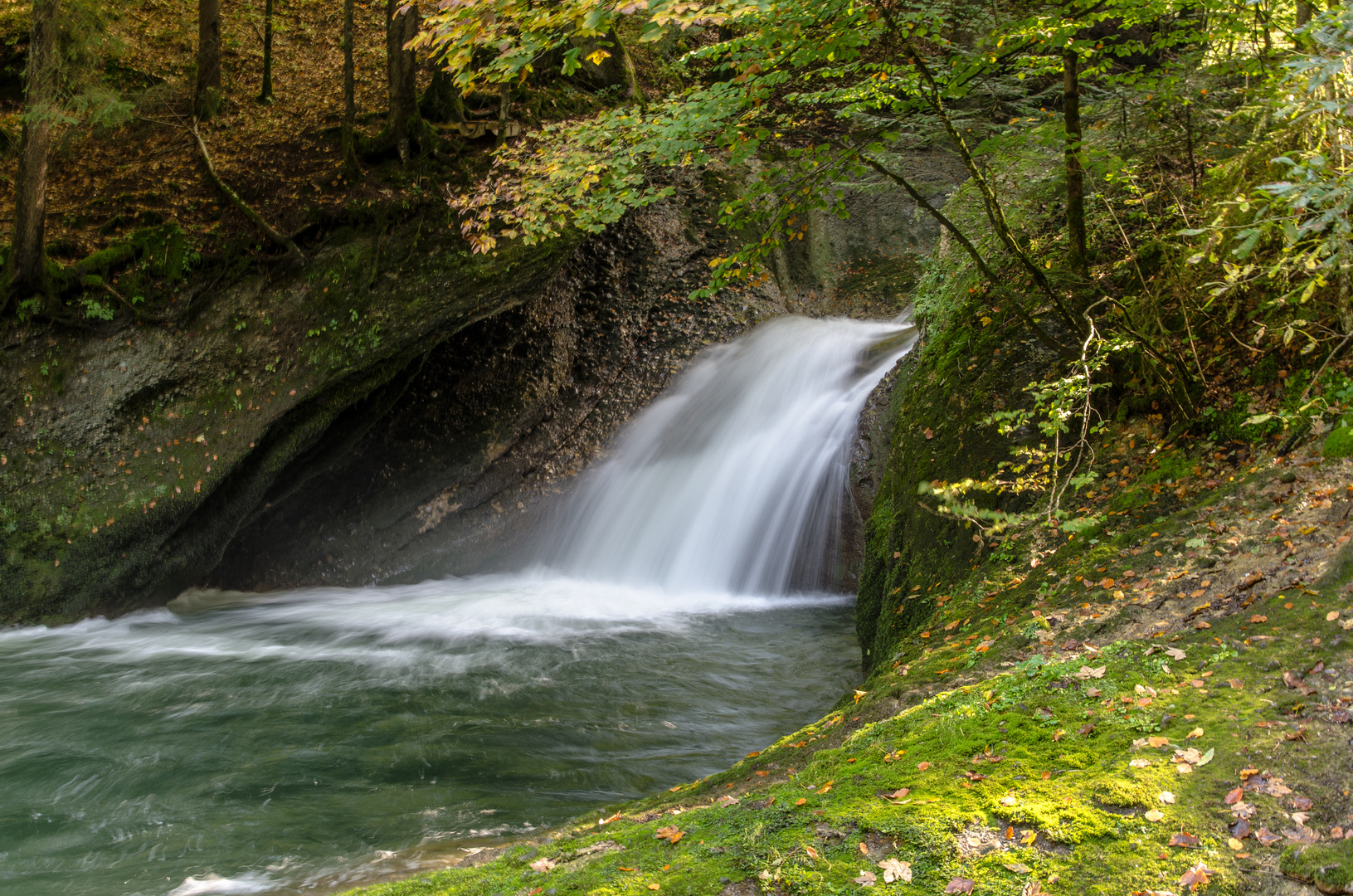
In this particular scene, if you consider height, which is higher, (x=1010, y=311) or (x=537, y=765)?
(x=1010, y=311)

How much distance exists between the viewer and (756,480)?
445 inches

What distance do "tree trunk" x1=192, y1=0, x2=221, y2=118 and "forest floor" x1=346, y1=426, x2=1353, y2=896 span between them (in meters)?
13.2

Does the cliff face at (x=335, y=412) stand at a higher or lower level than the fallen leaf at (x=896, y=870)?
higher

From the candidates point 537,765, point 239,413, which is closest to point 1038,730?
point 537,765

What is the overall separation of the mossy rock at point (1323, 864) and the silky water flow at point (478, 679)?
3.54 meters

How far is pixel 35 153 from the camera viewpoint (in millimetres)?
9391

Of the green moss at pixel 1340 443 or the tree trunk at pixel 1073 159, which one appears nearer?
the green moss at pixel 1340 443

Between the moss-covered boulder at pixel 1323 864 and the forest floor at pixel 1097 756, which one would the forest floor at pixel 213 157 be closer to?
the forest floor at pixel 1097 756

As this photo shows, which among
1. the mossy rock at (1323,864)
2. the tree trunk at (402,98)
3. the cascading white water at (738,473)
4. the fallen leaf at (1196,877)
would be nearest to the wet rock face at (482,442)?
the cascading white water at (738,473)

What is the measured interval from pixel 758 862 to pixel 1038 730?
1.25 metres

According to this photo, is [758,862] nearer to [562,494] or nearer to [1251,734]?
[1251,734]

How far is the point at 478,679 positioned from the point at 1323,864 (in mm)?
6560

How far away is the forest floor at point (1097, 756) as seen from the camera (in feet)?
7.70

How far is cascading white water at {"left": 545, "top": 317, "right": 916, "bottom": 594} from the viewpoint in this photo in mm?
10727
